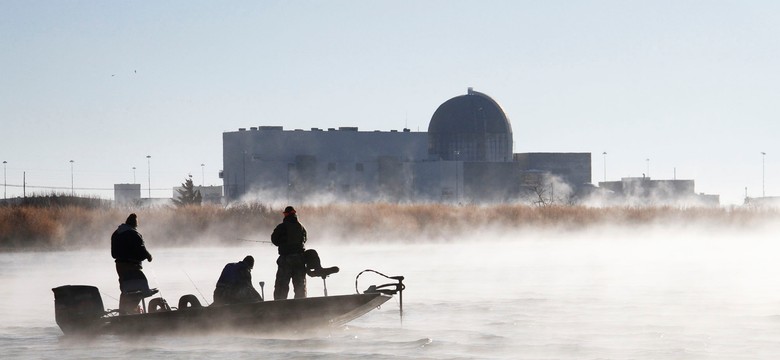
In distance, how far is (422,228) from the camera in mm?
73125

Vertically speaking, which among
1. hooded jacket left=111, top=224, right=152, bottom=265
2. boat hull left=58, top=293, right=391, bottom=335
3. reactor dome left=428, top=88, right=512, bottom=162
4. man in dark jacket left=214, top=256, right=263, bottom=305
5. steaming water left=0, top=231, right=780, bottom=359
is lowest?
steaming water left=0, top=231, right=780, bottom=359

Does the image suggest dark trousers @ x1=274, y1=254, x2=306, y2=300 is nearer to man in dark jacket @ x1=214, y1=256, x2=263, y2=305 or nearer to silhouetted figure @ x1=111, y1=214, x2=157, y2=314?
man in dark jacket @ x1=214, y1=256, x2=263, y2=305

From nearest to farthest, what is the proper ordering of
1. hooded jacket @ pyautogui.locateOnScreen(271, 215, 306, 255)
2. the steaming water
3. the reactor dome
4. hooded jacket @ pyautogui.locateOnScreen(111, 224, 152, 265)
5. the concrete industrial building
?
1. the steaming water
2. hooded jacket @ pyautogui.locateOnScreen(111, 224, 152, 265)
3. hooded jacket @ pyautogui.locateOnScreen(271, 215, 306, 255)
4. the concrete industrial building
5. the reactor dome

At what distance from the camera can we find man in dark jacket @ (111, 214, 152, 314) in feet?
86.4

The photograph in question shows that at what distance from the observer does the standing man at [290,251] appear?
27.8 m

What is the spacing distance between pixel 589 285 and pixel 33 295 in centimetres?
1618

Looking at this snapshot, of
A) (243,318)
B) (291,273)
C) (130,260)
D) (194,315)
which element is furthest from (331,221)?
(130,260)

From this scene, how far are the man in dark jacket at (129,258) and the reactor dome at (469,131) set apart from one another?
→ 128 meters

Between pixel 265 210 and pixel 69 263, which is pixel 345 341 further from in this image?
pixel 265 210

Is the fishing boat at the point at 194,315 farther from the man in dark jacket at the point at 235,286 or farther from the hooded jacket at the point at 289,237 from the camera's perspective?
the hooded jacket at the point at 289,237

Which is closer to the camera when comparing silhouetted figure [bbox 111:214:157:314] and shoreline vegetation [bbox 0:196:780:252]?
silhouetted figure [bbox 111:214:157:314]

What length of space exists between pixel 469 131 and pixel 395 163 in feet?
45.4

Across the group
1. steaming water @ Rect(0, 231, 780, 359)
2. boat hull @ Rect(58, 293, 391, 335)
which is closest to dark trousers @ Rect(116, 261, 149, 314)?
boat hull @ Rect(58, 293, 391, 335)

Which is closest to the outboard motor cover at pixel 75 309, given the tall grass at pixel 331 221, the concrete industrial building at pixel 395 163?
the tall grass at pixel 331 221
